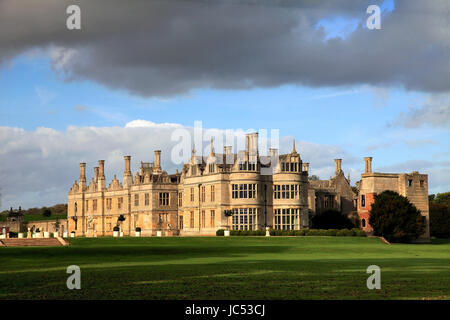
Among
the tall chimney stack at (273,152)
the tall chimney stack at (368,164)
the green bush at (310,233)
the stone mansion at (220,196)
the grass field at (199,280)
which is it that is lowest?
the grass field at (199,280)

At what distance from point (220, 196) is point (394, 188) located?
21174 mm

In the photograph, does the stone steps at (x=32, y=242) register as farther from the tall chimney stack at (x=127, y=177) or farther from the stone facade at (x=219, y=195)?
the tall chimney stack at (x=127, y=177)

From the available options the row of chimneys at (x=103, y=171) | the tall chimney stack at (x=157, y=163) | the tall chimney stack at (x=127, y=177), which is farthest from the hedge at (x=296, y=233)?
the tall chimney stack at (x=127, y=177)

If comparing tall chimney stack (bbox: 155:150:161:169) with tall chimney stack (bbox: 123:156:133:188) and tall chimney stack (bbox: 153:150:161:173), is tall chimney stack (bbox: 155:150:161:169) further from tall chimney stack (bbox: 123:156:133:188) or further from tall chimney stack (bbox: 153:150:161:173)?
tall chimney stack (bbox: 123:156:133:188)

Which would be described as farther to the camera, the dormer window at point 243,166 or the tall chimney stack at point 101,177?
the tall chimney stack at point 101,177

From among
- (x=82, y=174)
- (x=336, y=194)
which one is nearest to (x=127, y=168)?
(x=82, y=174)

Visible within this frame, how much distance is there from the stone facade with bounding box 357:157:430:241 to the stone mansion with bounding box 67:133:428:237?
707cm

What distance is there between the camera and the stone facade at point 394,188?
79250mm

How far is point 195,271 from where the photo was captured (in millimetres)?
28594

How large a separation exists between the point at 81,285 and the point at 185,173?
2372 inches

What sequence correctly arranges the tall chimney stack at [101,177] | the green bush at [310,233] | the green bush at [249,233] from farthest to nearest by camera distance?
1. the tall chimney stack at [101,177]
2. the green bush at [310,233]
3. the green bush at [249,233]

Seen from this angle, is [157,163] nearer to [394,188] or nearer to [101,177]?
[101,177]
